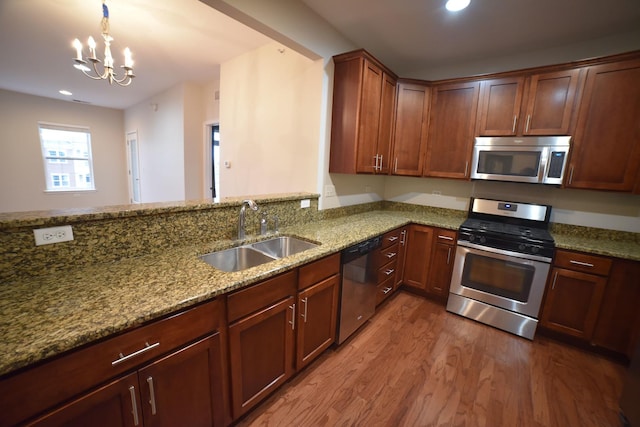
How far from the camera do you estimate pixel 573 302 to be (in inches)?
84.2

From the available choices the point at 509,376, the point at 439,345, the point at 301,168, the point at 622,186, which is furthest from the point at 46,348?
the point at 622,186

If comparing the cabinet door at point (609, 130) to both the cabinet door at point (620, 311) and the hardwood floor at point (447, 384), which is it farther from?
the hardwood floor at point (447, 384)

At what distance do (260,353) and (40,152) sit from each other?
7.38 metres

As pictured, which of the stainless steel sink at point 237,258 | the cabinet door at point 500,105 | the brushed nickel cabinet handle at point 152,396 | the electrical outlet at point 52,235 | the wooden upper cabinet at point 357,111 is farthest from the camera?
the cabinet door at point 500,105

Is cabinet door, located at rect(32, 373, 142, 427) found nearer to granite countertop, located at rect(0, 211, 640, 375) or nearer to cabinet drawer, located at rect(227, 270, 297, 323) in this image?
granite countertop, located at rect(0, 211, 640, 375)

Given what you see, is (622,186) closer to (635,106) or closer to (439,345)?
(635,106)

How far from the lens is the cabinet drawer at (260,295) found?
4.00 feet

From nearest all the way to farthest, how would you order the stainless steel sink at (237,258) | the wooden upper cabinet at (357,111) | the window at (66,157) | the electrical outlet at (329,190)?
the stainless steel sink at (237,258), the wooden upper cabinet at (357,111), the electrical outlet at (329,190), the window at (66,157)

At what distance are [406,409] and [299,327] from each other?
2.74ft

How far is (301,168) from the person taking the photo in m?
2.60

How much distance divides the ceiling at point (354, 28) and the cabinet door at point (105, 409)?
7.84ft

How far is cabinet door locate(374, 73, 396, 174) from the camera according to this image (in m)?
2.62

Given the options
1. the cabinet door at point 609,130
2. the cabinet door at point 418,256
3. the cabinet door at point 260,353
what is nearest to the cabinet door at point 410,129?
the cabinet door at point 418,256

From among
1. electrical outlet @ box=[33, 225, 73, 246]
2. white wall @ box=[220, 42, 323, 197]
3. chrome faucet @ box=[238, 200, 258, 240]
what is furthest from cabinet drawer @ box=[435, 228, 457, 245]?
electrical outlet @ box=[33, 225, 73, 246]
